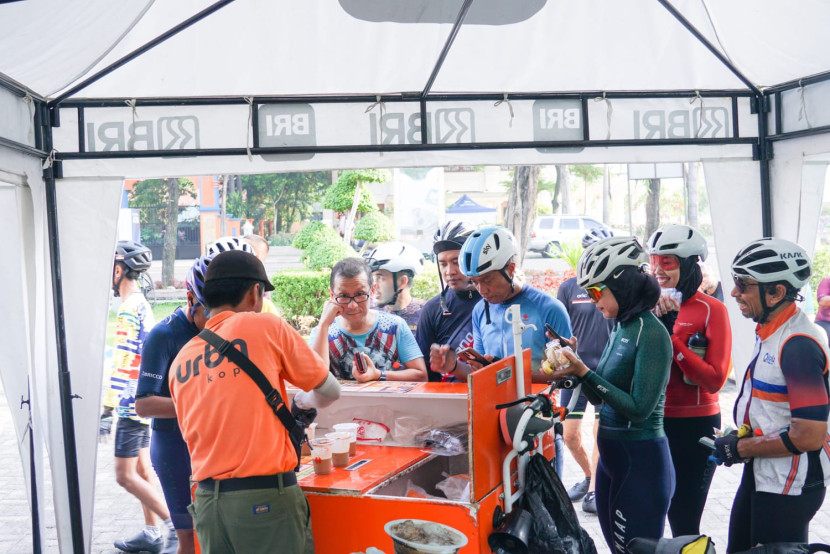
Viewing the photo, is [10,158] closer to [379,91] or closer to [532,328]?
[379,91]

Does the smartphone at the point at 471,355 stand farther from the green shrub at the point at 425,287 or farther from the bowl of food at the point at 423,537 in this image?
the green shrub at the point at 425,287

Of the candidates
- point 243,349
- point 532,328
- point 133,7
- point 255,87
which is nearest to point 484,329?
point 532,328

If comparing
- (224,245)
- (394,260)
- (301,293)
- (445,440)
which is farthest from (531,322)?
(301,293)

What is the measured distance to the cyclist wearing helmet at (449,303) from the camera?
4570mm

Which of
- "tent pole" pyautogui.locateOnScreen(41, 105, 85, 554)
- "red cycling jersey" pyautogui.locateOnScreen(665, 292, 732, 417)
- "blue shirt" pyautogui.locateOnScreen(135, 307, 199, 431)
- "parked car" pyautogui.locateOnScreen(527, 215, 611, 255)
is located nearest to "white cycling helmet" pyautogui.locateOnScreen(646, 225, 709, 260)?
"red cycling jersey" pyautogui.locateOnScreen(665, 292, 732, 417)

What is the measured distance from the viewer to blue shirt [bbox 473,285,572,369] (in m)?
3.90

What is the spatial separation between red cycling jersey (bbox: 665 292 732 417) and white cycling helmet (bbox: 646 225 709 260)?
0.26 meters

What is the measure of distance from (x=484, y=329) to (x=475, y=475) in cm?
139

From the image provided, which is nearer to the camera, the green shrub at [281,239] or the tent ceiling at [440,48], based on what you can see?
the tent ceiling at [440,48]

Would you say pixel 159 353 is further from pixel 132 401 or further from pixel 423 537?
pixel 132 401

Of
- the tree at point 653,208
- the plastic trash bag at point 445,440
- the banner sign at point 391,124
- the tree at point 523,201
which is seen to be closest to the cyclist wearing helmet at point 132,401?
the banner sign at point 391,124

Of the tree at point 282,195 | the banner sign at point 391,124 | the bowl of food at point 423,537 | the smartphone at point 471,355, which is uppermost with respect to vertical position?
the tree at point 282,195

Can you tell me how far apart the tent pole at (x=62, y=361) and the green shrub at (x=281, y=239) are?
105 feet

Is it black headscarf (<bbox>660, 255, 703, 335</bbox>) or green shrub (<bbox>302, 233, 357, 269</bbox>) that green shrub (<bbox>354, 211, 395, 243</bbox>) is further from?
black headscarf (<bbox>660, 255, 703, 335</bbox>)
